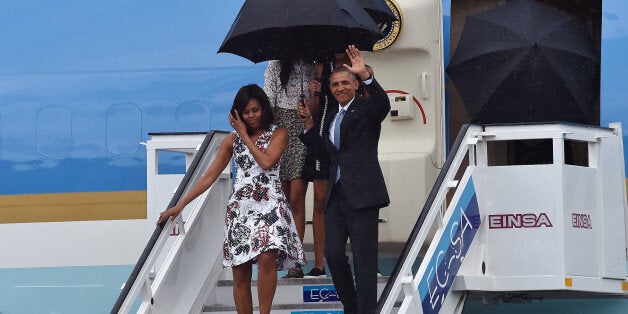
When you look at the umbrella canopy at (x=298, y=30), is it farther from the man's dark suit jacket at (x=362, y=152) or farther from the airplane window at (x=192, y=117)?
the airplane window at (x=192, y=117)

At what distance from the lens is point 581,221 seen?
19.3 ft

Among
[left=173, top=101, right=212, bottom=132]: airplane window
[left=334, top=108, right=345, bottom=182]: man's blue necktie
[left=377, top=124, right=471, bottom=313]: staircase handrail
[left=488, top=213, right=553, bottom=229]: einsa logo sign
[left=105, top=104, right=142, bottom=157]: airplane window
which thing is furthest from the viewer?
[left=105, top=104, right=142, bottom=157]: airplane window

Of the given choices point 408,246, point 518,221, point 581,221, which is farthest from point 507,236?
point 408,246

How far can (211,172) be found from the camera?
5.70m

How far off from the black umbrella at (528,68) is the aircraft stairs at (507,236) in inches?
16.8

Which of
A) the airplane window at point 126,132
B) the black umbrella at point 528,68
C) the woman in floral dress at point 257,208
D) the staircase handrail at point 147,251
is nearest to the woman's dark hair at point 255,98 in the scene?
the woman in floral dress at point 257,208

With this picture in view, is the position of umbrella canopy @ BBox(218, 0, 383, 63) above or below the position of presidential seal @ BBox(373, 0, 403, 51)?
below

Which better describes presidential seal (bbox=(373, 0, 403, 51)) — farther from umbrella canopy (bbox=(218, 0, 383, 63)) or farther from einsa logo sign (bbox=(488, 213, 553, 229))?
einsa logo sign (bbox=(488, 213, 553, 229))

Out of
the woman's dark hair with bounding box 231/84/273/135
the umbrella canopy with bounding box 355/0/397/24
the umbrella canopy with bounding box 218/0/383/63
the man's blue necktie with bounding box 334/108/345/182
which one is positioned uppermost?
the umbrella canopy with bounding box 355/0/397/24

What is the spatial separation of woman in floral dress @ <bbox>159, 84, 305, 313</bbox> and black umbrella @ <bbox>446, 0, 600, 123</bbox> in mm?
1600

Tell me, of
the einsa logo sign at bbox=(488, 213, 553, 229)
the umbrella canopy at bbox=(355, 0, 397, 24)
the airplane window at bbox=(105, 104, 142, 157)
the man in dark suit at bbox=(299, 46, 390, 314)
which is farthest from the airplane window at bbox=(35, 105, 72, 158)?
the einsa logo sign at bbox=(488, 213, 553, 229)

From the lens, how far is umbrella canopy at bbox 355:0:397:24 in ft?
20.1

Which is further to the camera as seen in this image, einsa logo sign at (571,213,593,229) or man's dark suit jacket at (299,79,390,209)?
einsa logo sign at (571,213,593,229)

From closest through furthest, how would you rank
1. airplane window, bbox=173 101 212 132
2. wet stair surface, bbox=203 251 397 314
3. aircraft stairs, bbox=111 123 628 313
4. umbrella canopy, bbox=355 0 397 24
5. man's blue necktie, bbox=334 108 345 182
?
man's blue necktie, bbox=334 108 345 182 < aircraft stairs, bbox=111 123 628 313 < wet stair surface, bbox=203 251 397 314 < umbrella canopy, bbox=355 0 397 24 < airplane window, bbox=173 101 212 132
